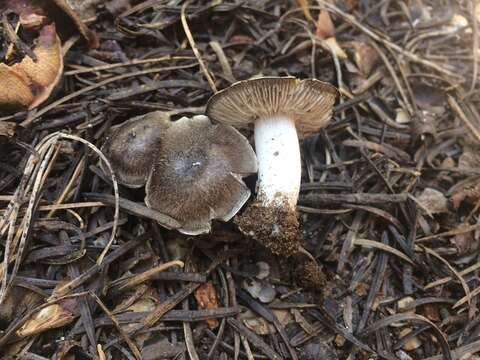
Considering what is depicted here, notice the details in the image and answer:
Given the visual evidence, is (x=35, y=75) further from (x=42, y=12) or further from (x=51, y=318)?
(x=51, y=318)

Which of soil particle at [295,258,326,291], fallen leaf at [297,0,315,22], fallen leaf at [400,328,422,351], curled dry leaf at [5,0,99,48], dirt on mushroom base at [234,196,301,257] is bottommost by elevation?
fallen leaf at [400,328,422,351]

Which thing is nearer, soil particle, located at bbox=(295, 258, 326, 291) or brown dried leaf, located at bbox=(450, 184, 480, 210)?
soil particle, located at bbox=(295, 258, 326, 291)

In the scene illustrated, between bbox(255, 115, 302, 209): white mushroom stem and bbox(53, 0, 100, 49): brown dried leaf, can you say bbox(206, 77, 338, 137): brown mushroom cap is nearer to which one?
bbox(255, 115, 302, 209): white mushroom stem

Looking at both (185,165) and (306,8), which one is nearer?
(185,165)

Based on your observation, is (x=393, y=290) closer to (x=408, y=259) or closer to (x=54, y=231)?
(x=408, y=259)

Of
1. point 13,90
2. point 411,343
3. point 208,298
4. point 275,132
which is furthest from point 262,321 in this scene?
point 13,90

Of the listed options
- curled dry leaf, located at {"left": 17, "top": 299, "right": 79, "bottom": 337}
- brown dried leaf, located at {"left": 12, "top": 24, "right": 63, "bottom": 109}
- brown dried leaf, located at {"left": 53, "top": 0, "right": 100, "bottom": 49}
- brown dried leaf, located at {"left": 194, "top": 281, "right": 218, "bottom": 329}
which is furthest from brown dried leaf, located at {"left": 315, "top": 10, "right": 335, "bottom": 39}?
curled dry leaf, located at {"left": 17, "top": 299, "right": 79, "bottom": 337}

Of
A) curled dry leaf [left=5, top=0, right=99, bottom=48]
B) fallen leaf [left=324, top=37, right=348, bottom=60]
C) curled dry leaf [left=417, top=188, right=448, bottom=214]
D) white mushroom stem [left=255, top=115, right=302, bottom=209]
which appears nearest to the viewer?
white mushroom stem [left=255, top=115, right=302, bottom=209]

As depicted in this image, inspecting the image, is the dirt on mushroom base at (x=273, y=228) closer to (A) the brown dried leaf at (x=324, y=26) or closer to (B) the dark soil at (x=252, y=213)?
(B) the dark soil at (x=252, y=213)
